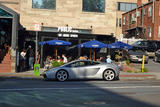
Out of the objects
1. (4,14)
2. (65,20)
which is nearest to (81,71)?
(4,14)

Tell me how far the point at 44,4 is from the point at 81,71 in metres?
11.9

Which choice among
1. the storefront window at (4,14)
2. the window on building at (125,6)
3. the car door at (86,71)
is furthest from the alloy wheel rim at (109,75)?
the window on building at (125,6)

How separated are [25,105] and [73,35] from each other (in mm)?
16787

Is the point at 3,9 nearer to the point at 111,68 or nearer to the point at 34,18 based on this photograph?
the point at 34,18

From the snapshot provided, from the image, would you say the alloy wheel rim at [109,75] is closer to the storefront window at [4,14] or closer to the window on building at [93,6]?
the storefront window at [4,14]

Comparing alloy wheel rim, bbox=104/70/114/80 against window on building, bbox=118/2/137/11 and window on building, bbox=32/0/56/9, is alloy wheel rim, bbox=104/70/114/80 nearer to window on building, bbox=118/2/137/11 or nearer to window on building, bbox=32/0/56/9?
window on building, bbox=32/0/56/9

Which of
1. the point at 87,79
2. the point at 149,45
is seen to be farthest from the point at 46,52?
the point at 149,45

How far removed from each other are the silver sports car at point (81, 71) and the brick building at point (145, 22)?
76.7 feet

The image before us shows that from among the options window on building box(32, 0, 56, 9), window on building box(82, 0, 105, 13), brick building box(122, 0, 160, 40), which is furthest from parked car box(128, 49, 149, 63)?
brick building box(122, 0, 160, 40)

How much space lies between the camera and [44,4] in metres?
24.9

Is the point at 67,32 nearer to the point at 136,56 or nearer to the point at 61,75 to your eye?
the point at 136,56

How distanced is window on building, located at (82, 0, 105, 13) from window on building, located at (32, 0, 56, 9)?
10.0 ft

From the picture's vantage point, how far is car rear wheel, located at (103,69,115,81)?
50.3 feet

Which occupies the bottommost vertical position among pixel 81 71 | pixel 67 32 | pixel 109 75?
pixel 109 75
